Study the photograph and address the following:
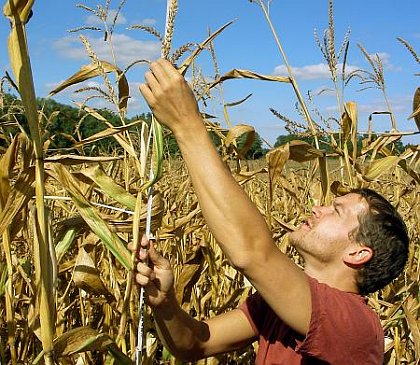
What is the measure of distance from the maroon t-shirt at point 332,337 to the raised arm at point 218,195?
0.13 metres

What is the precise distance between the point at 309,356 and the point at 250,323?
405mm

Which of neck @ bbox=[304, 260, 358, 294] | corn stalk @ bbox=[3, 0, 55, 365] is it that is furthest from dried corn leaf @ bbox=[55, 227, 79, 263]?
neck @ bbox=[304, 260, 358, 294]

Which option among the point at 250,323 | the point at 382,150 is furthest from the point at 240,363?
the point at 382,150

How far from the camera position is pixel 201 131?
4.63ft

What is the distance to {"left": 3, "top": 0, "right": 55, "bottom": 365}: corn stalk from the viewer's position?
1.11 metres

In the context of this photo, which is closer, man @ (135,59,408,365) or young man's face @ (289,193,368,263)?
man @ (135,59,408,365)

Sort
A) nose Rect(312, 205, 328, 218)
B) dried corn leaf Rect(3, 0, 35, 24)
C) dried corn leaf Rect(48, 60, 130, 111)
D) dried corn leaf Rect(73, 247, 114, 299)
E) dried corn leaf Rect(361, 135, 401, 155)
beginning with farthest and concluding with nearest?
dried corn leaf Rect(361, 135, 401, 155) → nose Rect(312, 205, 328, 218) → dried corn leaf Rect(73, 247, 114, 299) → dried corn leaf Rect(48, 60, 130, 111) → dried corn leaf Rect(3, 0, 35, 24)

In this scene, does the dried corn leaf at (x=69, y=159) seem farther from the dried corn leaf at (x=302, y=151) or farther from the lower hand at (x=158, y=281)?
→ the dried corn leaf at (x=302, y=151)

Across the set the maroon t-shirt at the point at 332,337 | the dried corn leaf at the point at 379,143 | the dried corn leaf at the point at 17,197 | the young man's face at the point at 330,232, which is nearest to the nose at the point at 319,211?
the young man's face at the point at 330,232

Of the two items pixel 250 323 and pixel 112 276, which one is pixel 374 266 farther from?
pixel 112 276

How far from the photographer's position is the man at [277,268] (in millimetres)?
1413

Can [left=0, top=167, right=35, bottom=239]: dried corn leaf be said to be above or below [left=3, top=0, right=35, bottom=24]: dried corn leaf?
below

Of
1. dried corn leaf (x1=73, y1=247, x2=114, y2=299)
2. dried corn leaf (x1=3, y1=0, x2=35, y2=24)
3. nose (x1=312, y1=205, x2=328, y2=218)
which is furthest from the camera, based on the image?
nose (x1=312, y1=205, x2=328, y2=218)

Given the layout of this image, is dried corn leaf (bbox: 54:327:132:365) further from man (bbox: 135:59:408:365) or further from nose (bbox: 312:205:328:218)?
nose (bbox: 312:205:328:218)
